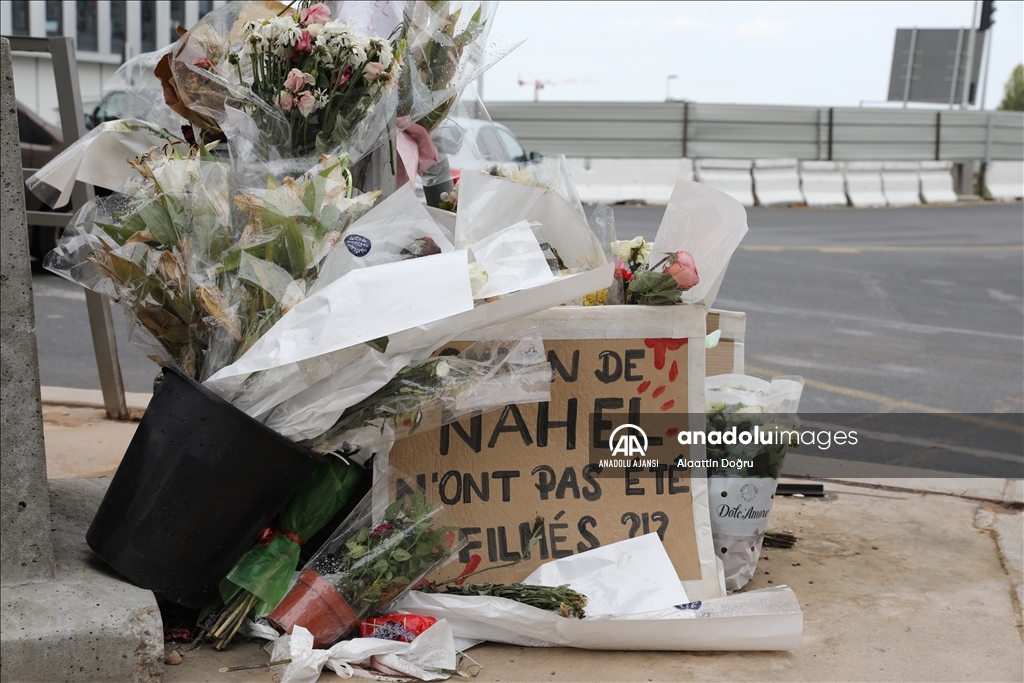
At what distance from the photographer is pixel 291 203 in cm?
264

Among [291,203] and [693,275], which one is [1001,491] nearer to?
[693,275]

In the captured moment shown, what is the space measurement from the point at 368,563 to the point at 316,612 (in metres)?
0.18

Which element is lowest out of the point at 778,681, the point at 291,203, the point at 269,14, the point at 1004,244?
the point at 1004,244

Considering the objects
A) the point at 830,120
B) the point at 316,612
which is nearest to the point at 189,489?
the point at 316,612

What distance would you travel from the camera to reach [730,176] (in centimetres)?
1753

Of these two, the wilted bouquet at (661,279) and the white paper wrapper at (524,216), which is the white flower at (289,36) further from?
the wilted bouquet at (661,279)

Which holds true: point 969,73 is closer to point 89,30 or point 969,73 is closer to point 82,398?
point 89,30

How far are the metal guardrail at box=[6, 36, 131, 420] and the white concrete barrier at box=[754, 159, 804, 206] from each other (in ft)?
47.6

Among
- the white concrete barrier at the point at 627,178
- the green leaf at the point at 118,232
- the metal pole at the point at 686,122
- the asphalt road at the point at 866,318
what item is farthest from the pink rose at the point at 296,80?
the metal pole at the point at 686,122

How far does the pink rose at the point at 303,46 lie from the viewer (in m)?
2.82

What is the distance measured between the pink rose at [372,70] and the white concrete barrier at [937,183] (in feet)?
58.2

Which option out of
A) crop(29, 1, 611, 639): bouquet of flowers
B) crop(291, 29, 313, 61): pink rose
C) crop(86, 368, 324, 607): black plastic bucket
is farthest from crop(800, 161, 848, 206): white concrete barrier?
crop(86, 368, 324, 607): black plastic bucket

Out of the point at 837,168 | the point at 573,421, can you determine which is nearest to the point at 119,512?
the point at 573,421

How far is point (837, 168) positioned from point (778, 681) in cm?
1677
